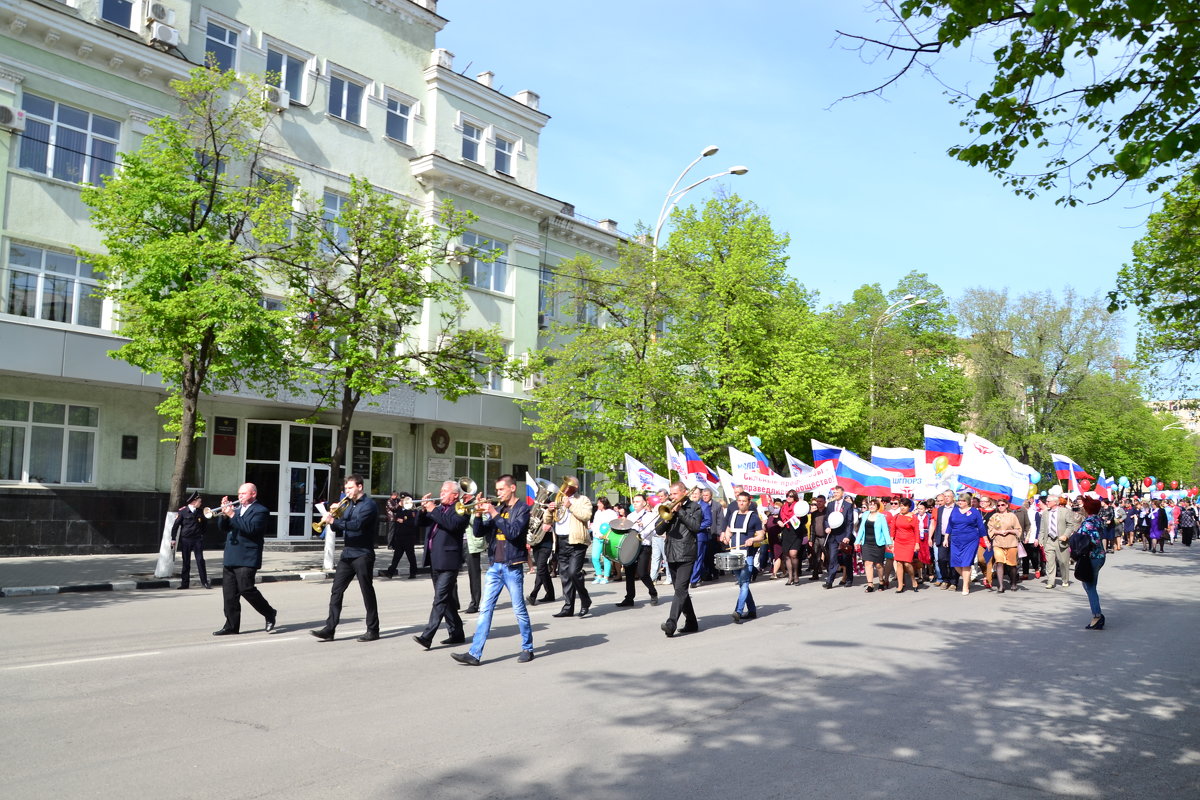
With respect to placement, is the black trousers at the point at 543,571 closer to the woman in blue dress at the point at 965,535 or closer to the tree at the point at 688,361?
the woman in blue dress at the point at 965,535

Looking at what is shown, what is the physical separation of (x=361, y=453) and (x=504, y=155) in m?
12.6

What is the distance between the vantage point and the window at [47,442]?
69.1 ft

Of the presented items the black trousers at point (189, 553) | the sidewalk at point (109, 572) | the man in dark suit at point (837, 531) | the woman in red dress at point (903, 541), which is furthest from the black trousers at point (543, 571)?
the woman in red dress at point (903, 541)

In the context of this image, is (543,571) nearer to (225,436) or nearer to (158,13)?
(225,436)

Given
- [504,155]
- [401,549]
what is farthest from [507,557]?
[504,155]

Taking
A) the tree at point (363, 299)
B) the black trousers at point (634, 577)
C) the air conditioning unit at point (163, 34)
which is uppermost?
the air conditioning unit at point (163, 34)

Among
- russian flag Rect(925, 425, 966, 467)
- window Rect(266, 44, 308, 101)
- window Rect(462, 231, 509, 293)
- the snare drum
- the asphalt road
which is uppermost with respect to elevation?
window Rect(266, 44, 308, 101)

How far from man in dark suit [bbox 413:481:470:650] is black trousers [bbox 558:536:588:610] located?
9.65ft

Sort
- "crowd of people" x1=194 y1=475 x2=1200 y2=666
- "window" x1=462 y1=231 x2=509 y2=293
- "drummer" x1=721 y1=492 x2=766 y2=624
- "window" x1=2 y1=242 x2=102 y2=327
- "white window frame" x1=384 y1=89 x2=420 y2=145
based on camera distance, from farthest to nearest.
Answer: "window" x1=462 y1=231 x2=509 y2=293 < "white window frame" x1=384 y1=89 x2=420 y2=145 < "window" x1=2 y1=242 x2=102 y2=327 < "drummer" x1=721 y1=492 x2=766 y2=624 < "crowd of people" x1=194 y1=475 x2=1200 y2=666

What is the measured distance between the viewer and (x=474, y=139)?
3319 centimetres

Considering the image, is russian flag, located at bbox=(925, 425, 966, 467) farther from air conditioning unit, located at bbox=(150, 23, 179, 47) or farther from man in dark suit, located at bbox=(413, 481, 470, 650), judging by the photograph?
air conditioning unit, located at bbox=(150, 23, 179, 47)

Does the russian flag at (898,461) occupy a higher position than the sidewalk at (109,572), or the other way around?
the russian flag at (898,461)

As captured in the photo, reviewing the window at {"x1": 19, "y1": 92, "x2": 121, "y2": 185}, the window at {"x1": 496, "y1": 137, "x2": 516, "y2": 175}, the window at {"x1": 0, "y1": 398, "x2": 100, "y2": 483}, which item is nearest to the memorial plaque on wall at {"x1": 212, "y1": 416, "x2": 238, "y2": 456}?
the window at {"x1": 0, "y1": 398, "x2": 100, "y2": 483}

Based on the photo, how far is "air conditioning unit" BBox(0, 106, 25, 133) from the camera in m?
20.3
